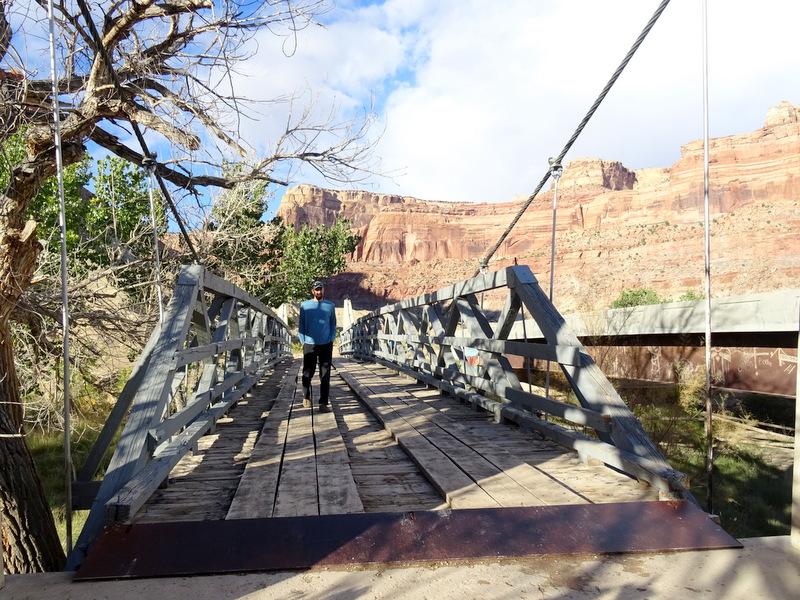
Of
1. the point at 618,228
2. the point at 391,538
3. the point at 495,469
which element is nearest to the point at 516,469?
the point at 495,469

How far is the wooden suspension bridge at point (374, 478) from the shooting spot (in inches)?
82.4

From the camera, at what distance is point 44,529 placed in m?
3.33

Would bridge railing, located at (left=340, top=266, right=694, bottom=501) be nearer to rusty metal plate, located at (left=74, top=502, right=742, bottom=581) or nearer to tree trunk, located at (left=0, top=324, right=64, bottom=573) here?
rusty metal plate, located at (left=74, top=502, right=742, bottom=581)

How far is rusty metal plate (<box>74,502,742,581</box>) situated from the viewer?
1.99 metres

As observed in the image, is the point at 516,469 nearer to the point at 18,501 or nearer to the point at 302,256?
the point at 18,501

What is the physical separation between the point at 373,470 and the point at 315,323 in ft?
9.70

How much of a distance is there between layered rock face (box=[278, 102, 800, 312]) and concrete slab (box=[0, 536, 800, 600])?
4243 cm

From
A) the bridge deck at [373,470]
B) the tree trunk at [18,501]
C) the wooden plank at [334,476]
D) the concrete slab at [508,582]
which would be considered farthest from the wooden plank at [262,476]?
the tree trunk at [18,501]

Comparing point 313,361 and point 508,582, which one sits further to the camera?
point 313,361

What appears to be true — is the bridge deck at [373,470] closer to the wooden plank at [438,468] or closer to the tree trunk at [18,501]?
the wooden plank at [438,468]

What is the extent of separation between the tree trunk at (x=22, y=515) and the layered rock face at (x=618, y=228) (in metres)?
40.8

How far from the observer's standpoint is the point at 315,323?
20.1ft

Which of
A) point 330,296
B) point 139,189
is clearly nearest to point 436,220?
point 330,296

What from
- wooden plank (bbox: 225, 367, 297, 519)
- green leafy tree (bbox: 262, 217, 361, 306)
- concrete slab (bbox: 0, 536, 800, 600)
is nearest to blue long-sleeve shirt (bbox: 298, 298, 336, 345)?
wooden plank (bbox: 225, 367, 297, 519)
